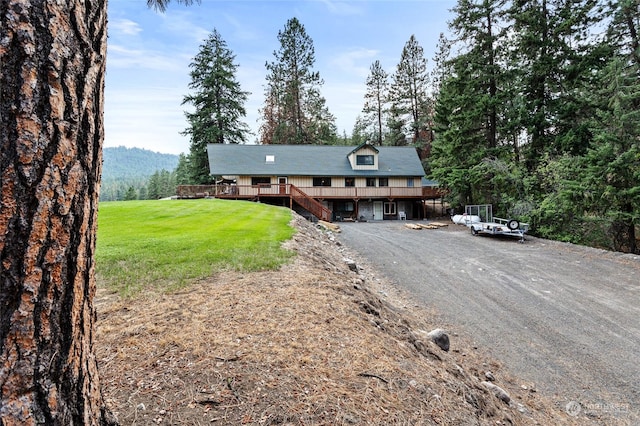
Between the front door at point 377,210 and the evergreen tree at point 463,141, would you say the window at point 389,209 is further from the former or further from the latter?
the evergreen tree at point 463,141

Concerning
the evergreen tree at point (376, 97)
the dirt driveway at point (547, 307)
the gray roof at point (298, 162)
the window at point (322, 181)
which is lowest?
the dirt driveway at point (547, 307)

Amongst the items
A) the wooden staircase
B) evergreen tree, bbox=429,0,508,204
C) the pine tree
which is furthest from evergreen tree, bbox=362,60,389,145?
the pine tree

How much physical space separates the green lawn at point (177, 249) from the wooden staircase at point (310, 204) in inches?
396

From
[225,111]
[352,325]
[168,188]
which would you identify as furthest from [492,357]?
[168,188]

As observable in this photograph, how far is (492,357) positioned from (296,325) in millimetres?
3257

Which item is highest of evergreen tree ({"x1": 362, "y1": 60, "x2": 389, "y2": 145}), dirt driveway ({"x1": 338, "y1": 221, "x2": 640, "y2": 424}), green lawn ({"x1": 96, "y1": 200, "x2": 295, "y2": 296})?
evergreen tree ({"x1": 362, "y1": 60, "x2": 389, "y2": 145})

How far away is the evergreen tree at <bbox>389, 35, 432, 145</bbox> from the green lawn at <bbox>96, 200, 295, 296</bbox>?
28.9 m

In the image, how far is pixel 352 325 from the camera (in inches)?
144

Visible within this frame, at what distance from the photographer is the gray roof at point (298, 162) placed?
25641 millimetres

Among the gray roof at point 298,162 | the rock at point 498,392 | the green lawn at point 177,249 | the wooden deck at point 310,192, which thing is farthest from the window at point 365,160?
the rock at point 498,392

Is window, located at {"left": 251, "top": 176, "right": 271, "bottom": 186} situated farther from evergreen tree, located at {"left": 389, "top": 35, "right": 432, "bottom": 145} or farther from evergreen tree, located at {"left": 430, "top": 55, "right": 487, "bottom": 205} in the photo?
evergreen tree, located at {"left": 389, "top": 35, "right": 432, "bottom": 145}

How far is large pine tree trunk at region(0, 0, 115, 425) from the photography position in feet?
3.67

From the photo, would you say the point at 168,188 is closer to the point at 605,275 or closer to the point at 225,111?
the point at 225,111

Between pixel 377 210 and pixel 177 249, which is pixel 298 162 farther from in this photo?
pixel 177 249
